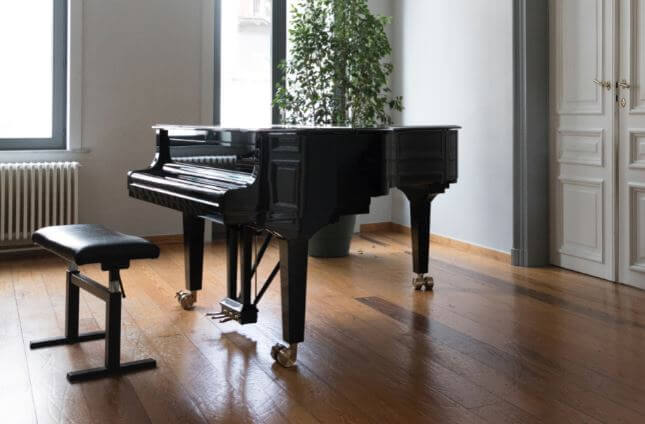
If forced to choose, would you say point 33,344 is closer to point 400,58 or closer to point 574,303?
point 574,303

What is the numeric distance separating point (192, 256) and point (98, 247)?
100 centimetres

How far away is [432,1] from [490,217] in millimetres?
1930

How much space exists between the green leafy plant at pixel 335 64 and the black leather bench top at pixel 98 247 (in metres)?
2.54

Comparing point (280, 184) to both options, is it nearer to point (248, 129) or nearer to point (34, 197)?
point (248, 129)

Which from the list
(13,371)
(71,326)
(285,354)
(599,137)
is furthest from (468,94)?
(13,371)

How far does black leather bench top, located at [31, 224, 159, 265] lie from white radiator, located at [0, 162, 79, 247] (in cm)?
232

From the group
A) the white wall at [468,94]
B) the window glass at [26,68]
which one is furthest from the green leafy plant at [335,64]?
the window glass at [26,68]

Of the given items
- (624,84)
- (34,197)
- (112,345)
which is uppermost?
(624,84)

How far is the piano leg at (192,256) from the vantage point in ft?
12.3

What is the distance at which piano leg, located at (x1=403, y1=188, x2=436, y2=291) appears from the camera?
4258 millimetres

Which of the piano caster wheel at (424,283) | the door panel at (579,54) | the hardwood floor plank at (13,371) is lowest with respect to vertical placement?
the hardwood floor plank at (13,371)

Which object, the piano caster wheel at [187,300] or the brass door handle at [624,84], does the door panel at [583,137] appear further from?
the piano caster wheel at [187,300]

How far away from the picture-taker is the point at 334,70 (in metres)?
5.30

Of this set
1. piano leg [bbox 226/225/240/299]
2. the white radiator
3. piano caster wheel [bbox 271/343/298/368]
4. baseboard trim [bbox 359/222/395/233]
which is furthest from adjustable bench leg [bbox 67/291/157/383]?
baseboard trim [bbox 359/222/395/233]
